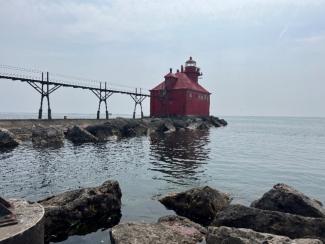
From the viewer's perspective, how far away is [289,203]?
31.6 ft

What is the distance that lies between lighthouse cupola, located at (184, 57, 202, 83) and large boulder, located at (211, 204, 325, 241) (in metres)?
63.7

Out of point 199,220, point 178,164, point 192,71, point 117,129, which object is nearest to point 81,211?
point 199,220

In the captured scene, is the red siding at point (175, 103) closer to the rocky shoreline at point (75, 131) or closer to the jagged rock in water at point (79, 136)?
the rocky shoreline at point (75, 131)

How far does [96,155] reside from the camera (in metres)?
24.9

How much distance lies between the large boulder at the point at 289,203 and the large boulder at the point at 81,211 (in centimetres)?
439

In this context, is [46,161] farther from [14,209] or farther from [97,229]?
[14,209]

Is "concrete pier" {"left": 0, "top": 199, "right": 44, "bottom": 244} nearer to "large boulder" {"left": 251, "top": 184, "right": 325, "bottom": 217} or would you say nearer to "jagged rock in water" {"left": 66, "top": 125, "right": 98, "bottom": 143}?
"large boulder" {"left": 251, "top": 184, "right": 325, "bottom": 217}

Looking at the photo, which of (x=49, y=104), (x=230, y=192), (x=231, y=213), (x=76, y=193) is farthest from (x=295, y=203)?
(x=49, y=104)

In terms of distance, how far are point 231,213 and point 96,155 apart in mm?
17456

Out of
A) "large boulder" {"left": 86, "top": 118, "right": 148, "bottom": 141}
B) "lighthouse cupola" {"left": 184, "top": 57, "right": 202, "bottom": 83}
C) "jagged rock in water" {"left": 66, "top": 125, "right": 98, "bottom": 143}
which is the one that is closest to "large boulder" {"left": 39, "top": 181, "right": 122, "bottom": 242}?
"jagged rock in water" {"left": 66, "top": 125, "right": 98, "bottom": 143}

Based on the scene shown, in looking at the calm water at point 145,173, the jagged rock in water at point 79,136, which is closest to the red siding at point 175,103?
the jagged rock in water at point 79,136

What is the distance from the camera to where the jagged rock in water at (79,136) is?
34625 millimetres

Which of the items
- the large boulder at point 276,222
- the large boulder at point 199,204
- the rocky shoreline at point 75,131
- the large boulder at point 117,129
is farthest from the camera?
the large boulder at point 117,129

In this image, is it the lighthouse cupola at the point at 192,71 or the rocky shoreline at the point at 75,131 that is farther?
the lighthouse cupola at the point at 192,71
